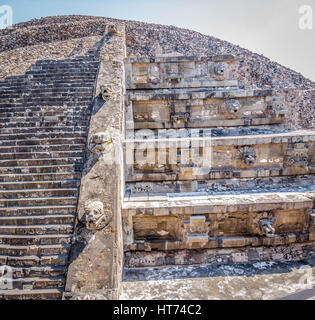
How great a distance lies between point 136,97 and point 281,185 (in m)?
5.93

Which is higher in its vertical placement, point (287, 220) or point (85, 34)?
point (85, 34)

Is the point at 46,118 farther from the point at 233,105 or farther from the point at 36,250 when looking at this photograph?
the point at 233,105

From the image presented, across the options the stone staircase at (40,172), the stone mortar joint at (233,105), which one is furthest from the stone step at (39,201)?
the stone mortar joint at (233,105)

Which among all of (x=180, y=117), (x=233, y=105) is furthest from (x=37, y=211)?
(x=233, y=105)

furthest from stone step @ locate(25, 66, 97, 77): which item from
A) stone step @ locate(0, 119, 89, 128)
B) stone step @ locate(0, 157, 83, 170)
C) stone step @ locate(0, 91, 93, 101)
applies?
stone step @ locate(0, 157, 83, 170)

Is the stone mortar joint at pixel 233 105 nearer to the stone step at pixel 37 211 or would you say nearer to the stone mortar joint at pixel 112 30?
the stone step at pixel 37 211

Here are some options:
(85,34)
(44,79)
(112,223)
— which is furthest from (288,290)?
(85,34)

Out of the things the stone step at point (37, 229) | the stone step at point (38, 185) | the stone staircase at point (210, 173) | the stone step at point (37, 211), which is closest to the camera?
the stone step at point (37, 229)

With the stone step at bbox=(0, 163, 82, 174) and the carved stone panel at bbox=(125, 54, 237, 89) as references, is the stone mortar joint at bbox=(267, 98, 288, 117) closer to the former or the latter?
the carved stone panel at bbox=(125, 54, 237, 89)

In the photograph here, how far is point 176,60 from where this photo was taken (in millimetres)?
8680

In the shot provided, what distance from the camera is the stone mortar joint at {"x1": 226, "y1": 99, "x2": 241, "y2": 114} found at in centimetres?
762

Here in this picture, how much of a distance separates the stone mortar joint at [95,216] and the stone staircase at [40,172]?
1.85 feet

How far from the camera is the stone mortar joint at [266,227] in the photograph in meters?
5.23
